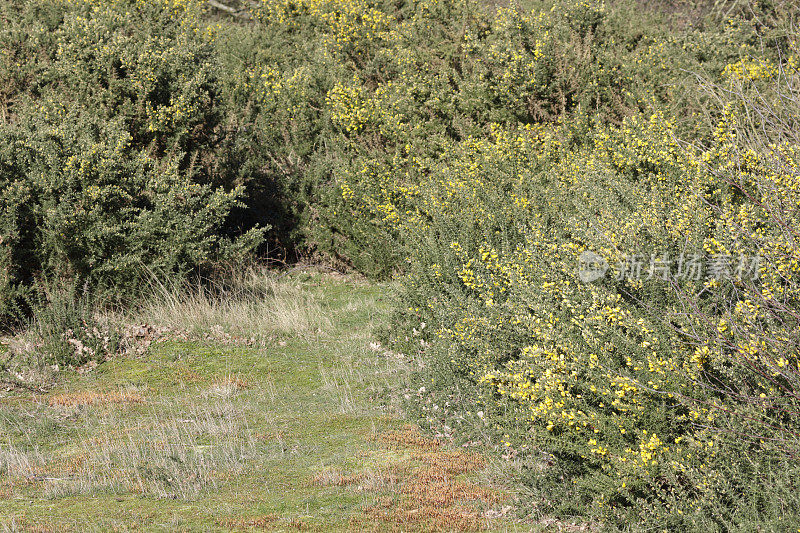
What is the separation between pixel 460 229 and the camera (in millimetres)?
8242

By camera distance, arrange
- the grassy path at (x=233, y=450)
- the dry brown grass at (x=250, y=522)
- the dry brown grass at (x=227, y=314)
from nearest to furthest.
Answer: the dry brown grass at (x=250, y=522) < the grassy path at (x=233, y=450) < the dry brown grass at (x=227, y=314)

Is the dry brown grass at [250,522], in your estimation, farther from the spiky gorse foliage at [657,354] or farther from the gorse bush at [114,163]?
the gorse bush at [114,163]

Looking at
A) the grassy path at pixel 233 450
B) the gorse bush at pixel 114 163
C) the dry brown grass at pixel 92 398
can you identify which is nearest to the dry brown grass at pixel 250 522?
the grassy path at pixel 233 450

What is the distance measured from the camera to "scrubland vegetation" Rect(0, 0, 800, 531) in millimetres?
4203

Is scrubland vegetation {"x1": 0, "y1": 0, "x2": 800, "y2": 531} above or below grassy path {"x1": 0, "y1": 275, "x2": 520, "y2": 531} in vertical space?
above

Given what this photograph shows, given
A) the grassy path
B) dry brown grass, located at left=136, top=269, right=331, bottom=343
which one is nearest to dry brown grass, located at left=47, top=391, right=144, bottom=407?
the grassy path

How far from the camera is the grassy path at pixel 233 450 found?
4.73 meters

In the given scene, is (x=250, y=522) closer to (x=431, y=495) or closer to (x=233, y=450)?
(x=431, y=495)

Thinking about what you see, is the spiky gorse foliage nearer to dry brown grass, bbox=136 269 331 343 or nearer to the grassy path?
the grassy path

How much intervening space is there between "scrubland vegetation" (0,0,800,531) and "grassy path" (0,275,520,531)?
0.24 feet

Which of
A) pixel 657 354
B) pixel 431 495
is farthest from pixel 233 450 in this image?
pixel 657 354

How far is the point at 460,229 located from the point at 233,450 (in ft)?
11.6

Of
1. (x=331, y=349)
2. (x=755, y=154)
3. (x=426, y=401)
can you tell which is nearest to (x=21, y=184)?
(x=331, y=349)

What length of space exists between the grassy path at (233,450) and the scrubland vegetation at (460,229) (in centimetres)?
7
